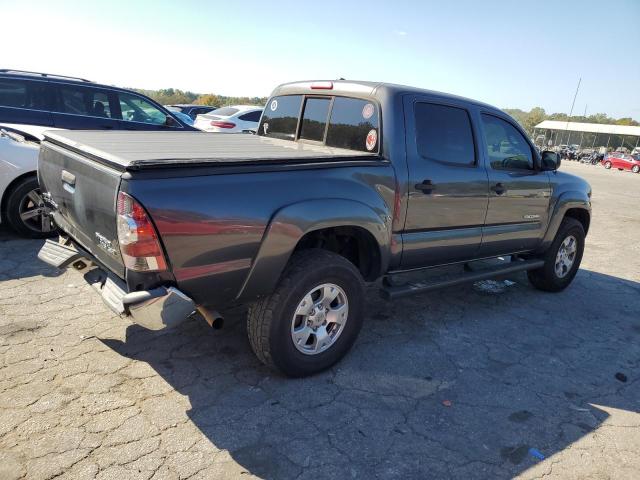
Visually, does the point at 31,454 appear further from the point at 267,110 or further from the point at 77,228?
the point at 267,110

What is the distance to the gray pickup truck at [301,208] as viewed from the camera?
2424 millimetres

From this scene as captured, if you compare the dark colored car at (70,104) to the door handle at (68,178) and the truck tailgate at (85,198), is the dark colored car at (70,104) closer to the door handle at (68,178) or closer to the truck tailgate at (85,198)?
the truck tailgate at (85,198)

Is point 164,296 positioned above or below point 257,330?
above

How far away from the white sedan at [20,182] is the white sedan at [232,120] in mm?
7560

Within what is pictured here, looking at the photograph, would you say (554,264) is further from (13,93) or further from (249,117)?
(249,117)

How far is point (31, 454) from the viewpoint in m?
2.33

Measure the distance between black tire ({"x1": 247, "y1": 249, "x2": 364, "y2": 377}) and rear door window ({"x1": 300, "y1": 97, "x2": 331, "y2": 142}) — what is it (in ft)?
4.39

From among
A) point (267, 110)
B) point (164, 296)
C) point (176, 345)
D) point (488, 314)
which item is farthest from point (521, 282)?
point (164, 296)

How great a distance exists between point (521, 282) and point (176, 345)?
13.7ft

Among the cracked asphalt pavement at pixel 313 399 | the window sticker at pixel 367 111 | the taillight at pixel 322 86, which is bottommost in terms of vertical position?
the cracked asphalt pavement at pixel 313 399

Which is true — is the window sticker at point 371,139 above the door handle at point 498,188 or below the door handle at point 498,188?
above

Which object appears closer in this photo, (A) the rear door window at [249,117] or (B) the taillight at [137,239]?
(B) the taillight at [137,239]

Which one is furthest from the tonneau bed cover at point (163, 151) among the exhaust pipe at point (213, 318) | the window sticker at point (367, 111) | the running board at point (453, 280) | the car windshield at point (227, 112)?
the car windshield at point (227, 112)

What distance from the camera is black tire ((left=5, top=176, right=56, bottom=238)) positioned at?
5160 millimetres
